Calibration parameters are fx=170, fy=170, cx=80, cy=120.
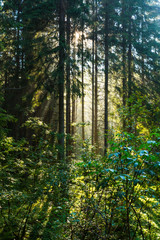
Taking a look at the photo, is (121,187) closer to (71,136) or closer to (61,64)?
(71,136)

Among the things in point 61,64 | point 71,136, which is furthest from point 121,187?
point 61,64

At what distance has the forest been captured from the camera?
10.2 feet

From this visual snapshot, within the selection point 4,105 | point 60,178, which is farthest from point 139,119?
point 4,105

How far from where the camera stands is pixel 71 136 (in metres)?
9.48

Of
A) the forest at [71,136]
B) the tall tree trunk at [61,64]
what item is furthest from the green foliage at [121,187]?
the tall tree trunk at [61,64]

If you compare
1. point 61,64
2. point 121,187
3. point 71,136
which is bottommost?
point 121,187

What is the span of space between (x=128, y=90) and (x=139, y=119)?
26.0 feet

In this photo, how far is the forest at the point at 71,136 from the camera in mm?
3098

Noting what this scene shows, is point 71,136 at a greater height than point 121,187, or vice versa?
point 71,136

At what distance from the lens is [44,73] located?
9.55 metres

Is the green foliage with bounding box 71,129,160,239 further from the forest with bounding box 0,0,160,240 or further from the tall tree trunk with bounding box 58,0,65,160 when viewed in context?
the tall tree trunk with bounding box 58,0,65,160

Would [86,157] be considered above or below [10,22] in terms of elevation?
below

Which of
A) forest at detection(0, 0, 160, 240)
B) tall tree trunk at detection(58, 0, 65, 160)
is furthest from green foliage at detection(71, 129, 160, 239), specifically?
tall tree trunk at detection(58, 0, 65, 160)

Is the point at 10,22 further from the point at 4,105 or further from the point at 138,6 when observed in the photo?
the point at 138,6
